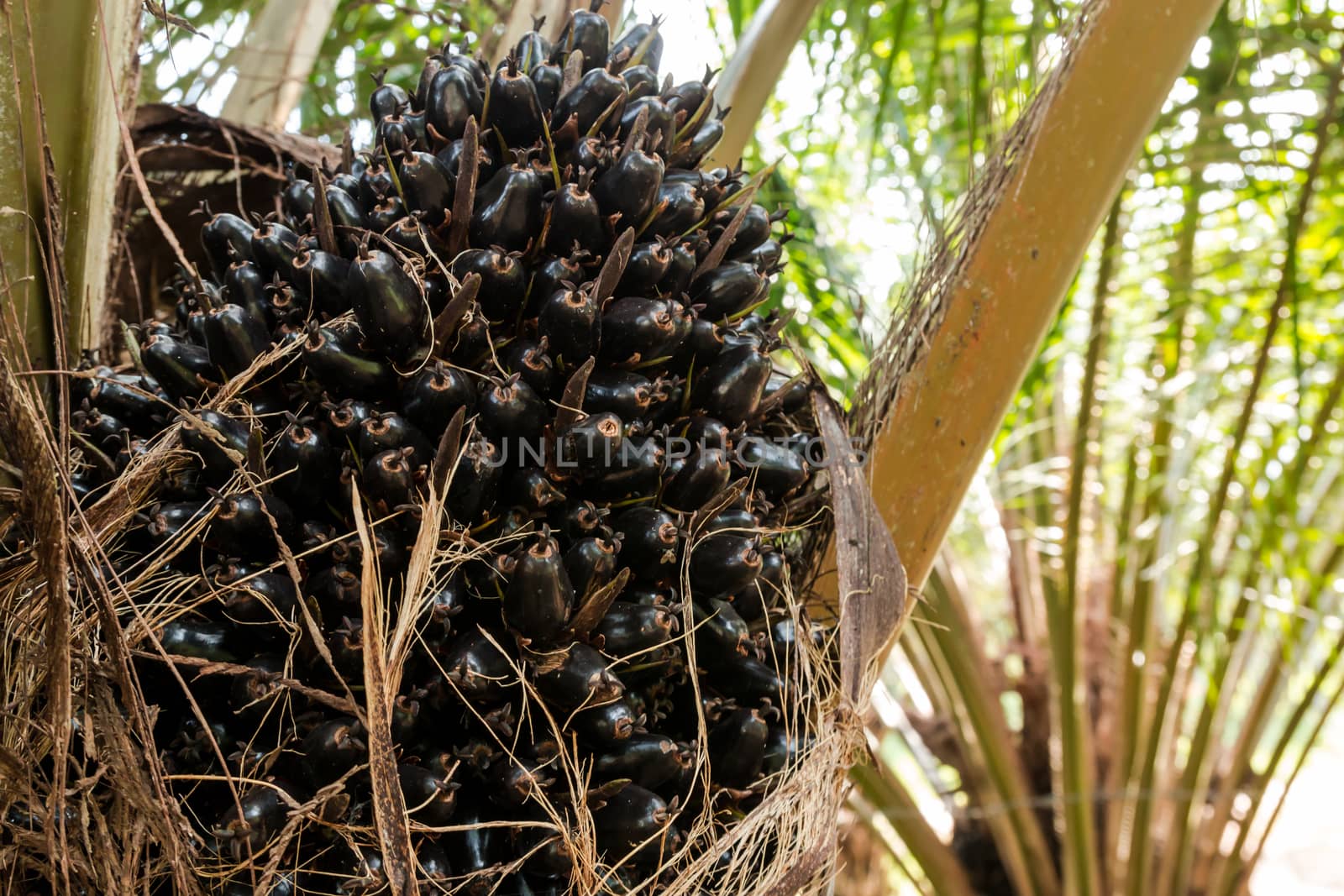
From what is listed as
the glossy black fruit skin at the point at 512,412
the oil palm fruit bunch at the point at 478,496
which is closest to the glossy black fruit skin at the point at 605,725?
the oil palm fruit bunch at the point at 478,496

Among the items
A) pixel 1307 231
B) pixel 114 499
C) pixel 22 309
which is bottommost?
pixel 114 499

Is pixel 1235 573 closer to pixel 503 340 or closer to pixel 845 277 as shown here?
pixel 845 277

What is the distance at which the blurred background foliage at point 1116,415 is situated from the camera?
2.19 metres

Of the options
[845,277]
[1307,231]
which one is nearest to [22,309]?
[845,277]

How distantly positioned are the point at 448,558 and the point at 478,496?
0.18 ft

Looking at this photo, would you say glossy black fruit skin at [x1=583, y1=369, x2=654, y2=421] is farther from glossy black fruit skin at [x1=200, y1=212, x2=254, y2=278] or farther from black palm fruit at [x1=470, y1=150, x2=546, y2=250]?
glossy black fruit skin at [x1=200, y1=212, x2=254, y2=278]

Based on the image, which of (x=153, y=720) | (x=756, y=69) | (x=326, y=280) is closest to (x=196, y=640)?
(x=153, y=720)

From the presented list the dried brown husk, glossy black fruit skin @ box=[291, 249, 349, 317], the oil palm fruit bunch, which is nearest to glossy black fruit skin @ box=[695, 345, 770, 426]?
the oil palm fruit bunch

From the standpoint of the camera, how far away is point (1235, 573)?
3467 millimetres

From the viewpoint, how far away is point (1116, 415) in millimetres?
3430

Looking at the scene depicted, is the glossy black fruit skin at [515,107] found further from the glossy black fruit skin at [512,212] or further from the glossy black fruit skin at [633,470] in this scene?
the glossy black fruit skin at [633,470]

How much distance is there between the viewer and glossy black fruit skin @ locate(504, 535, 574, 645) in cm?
77

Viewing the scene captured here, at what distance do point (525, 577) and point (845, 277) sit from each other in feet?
4.25

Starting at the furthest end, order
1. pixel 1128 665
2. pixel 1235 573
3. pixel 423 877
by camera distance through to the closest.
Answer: pixel 1235 573, pixel 1128 665, pixel 423 877
